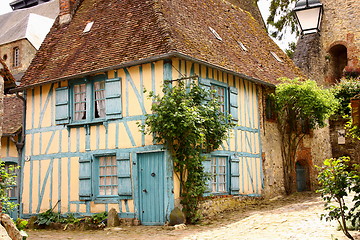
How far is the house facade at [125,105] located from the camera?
1070 centimetres

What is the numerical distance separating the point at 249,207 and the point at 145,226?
322cm

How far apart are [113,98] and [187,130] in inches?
87.2

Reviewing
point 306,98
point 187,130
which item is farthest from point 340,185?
point 306,98

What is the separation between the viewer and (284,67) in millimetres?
15977

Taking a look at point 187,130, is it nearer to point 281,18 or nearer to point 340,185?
point 340,185

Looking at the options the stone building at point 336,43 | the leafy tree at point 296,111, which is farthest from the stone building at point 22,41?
the leafy tree at point 296,111

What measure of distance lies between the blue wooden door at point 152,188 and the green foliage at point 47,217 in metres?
2.40

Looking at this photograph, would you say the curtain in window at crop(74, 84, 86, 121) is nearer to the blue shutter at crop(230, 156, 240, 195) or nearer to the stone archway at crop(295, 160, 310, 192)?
the blue shutter at crop(230, 156, 240, 195)

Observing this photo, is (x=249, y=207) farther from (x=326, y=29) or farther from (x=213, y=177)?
(x=326, y=29)

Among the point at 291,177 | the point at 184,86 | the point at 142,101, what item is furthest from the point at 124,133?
the point at 291,177

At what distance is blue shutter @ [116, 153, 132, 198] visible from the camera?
1077 centimetres

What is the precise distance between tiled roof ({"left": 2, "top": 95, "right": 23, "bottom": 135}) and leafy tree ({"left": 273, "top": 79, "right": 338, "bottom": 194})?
7.25 meters

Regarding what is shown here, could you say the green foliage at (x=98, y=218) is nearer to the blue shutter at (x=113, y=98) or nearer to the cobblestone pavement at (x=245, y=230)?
the cobblestone pavement at (x=245, y=230)

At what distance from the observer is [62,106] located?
12.2m
